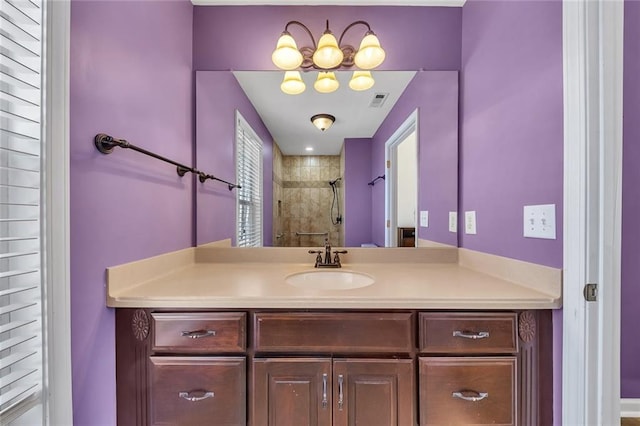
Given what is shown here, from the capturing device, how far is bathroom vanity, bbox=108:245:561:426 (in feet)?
2.95

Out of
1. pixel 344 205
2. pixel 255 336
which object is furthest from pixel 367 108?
pixel 255 336

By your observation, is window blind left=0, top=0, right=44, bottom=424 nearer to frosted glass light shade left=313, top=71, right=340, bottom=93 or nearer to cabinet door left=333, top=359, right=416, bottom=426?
cabinet door left=333, top=359, right=416, bottom=426

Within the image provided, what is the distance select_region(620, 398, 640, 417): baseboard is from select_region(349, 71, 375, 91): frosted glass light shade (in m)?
1.86

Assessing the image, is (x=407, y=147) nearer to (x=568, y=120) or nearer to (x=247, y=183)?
(x=568, y=120)

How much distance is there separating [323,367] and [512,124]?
1.18 metres

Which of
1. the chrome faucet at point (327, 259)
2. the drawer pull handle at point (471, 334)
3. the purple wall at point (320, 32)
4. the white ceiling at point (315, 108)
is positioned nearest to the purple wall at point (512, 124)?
the purple wall at point (320, 32)

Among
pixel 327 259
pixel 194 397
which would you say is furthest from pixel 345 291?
pixel 194 397

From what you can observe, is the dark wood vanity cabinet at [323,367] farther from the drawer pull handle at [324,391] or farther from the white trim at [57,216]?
the white trim at [57,216]

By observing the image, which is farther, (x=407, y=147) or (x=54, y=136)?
(x=407, y=147)

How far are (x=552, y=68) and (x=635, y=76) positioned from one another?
47 cm

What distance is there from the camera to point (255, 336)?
0.91m

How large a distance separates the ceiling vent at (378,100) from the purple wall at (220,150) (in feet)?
2.12

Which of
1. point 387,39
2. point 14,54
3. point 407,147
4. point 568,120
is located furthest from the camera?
point 407,147

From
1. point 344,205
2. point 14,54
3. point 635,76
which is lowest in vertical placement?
point 344,205
